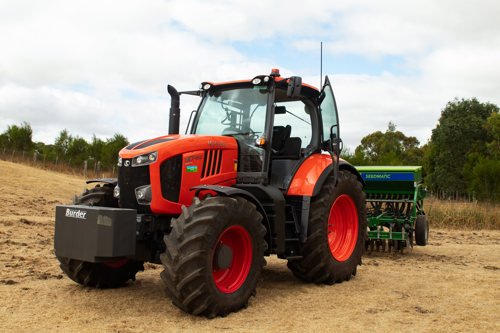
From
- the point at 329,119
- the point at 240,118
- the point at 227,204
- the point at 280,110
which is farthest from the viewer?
the point at 329,119

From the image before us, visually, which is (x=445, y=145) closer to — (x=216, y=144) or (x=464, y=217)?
(x=464, y=217)

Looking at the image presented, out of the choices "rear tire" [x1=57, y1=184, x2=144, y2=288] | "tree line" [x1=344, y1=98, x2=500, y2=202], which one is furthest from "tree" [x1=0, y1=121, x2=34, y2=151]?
"rear tire" [x1=57, y1=184, x2=144, y2=288]

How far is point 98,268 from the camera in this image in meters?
5.36

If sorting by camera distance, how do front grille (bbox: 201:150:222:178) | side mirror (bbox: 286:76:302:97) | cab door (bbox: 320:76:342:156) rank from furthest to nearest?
cab door (bbox: 320:76:342:156) → side mirror (bbox: 286:76:302:97) → front grille (bbox: 201:150:222:178)

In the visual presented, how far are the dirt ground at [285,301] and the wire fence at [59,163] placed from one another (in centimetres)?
2635

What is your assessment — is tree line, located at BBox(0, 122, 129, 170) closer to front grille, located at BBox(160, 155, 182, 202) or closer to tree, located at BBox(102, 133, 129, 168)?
tree, located at BBox(102, 133, 129, 168)

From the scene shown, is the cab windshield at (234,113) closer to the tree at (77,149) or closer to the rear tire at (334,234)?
the rear tire at (334,234)

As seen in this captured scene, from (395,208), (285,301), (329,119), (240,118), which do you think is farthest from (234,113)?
(395,208)

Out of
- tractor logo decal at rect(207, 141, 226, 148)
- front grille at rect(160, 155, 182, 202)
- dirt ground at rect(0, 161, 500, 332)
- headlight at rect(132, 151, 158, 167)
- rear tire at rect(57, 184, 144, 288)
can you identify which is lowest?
dirt ground at rect(0, 161, 500, 332)

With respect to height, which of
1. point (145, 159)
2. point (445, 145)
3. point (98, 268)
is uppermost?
point (445, 145)

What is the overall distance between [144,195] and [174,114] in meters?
1.49

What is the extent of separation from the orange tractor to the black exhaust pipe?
14 millimetres

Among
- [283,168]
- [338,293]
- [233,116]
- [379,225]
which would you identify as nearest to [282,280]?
[338,293]

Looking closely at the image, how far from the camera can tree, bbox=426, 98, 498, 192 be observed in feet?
115
